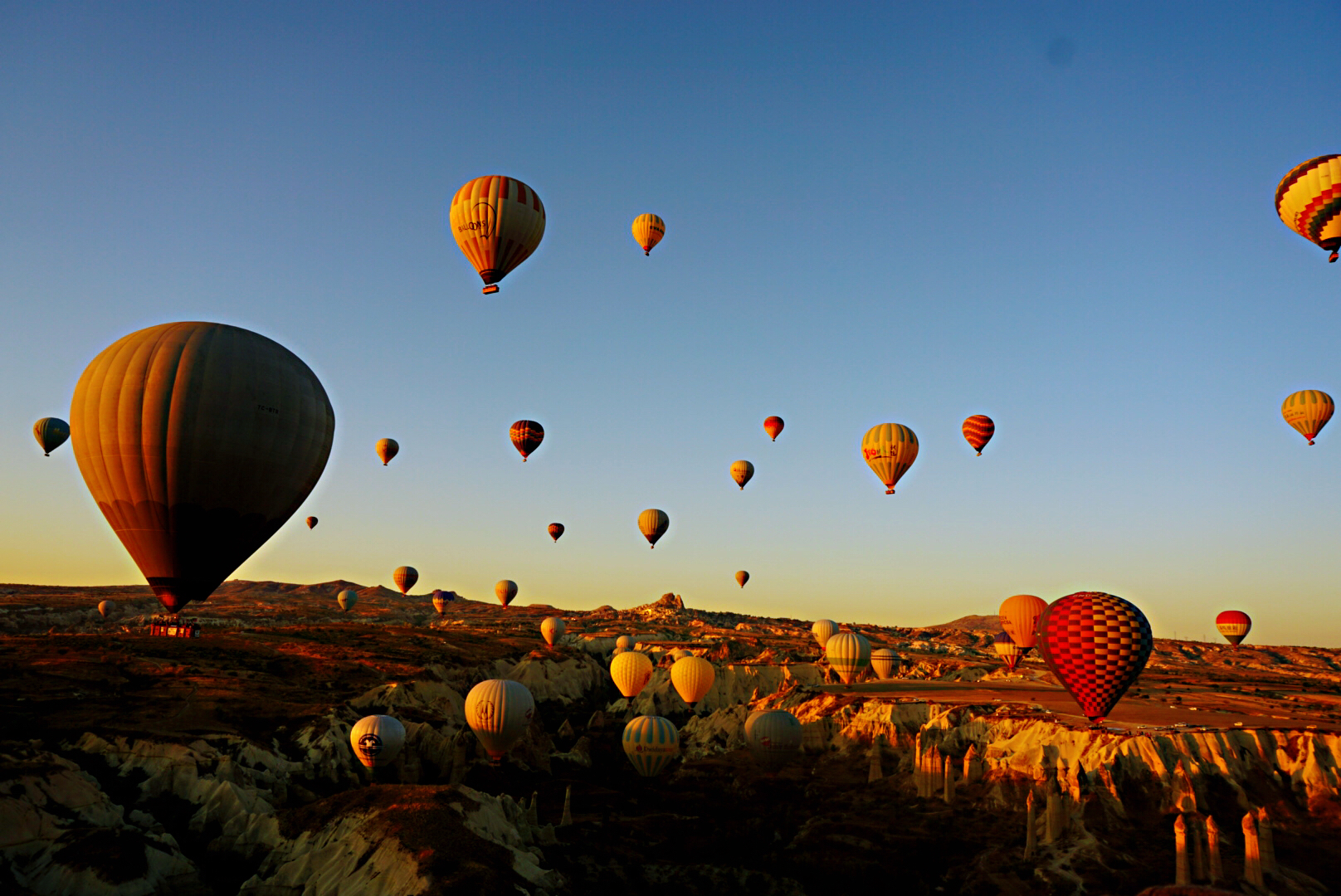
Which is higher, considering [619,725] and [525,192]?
[525,192]

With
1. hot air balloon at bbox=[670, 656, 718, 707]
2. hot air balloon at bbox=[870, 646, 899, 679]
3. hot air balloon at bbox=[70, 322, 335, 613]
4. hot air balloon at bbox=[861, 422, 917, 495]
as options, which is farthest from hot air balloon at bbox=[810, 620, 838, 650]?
hot air balloon at bbox=[70, 322, 335, 613]

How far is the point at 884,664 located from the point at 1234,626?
46.5m

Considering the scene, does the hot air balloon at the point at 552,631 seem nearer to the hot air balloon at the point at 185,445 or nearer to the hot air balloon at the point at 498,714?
the hot air balloon at the point at 498,714

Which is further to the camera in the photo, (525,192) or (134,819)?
(525,192)

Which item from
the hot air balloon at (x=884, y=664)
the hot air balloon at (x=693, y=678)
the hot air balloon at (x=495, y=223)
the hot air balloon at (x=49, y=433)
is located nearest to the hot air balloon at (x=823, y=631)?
the hot air balloon at (x=884, y=664)

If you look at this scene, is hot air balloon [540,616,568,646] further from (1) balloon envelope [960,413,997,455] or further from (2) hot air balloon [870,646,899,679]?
(1) balloon envelope [960,413,997,455]

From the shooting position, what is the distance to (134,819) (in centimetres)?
3622

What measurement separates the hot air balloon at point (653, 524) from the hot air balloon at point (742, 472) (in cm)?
1090

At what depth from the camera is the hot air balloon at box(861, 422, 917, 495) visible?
62844mm

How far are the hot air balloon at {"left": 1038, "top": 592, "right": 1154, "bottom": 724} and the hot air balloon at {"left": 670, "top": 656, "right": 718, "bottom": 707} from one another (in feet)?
120

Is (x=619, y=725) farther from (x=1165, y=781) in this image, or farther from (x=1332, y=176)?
(x=1332, y=176)

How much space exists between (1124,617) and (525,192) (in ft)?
123

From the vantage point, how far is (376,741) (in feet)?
153

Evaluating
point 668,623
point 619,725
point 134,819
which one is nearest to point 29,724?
point 134,819
